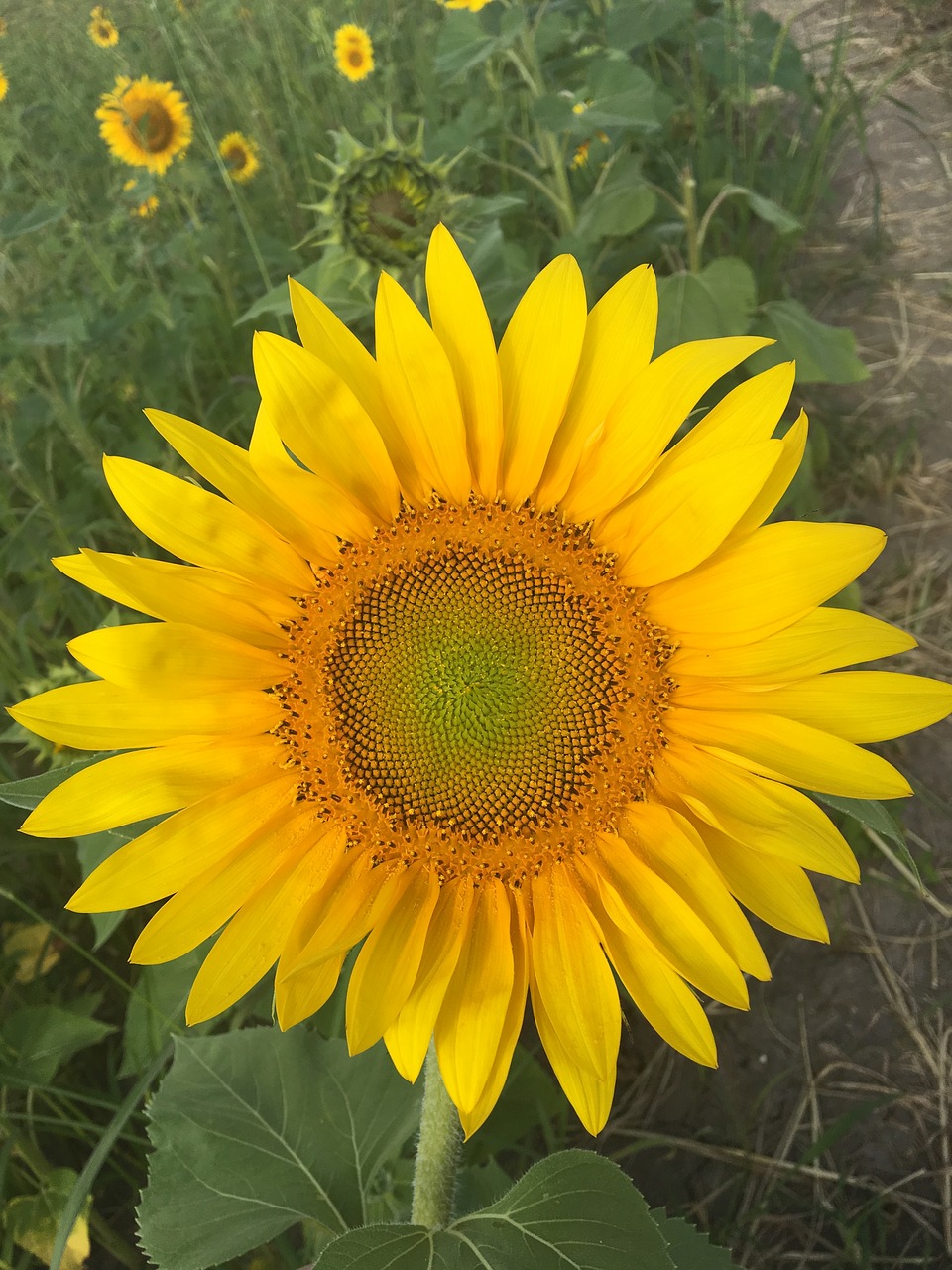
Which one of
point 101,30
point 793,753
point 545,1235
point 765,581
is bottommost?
point 545,1235

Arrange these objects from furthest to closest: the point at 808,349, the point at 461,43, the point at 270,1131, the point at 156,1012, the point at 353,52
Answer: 1. the point at 353,52
2. the point at 461,43
3. the point at 808,349
4. the point at 156,1012
5. the point at 270,1131

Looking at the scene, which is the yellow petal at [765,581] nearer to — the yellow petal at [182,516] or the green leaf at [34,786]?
the yellow petal at [182,516]

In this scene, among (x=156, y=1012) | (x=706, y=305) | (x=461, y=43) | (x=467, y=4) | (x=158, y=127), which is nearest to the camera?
(x=156, y=1012)

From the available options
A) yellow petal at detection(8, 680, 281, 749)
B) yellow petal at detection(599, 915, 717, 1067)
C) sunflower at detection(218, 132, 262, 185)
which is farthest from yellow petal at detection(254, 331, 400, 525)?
sunflower at detection(218, 132, 262, 185)

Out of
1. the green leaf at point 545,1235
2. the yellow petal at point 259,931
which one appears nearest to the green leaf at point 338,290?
the yellow petal at point 259,931

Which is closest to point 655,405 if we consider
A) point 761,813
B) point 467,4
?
point 761,813

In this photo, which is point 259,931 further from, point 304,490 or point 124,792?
point 304,490

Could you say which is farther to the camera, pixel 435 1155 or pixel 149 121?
pixel 149 121
